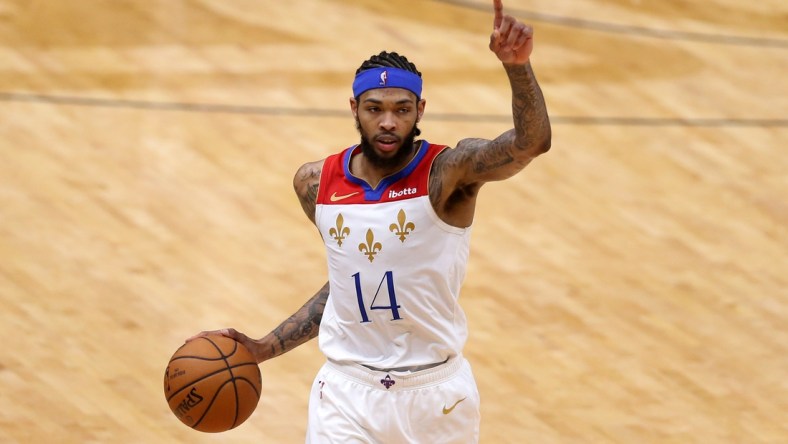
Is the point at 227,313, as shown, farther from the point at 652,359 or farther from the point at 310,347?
the point at 652,359

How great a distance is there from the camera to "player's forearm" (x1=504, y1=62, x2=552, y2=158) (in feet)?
13.0

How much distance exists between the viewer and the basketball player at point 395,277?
4473 millimetres

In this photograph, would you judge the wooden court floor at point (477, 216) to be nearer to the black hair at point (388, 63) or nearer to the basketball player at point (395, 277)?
the basketball player at point (395, 277)

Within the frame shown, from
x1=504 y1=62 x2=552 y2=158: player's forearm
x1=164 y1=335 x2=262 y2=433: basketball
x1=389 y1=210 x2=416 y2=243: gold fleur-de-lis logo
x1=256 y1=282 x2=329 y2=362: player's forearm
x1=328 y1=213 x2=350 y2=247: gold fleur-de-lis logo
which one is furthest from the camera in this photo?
x1=256 y1=282 x2=329 y2=362: player's forearm

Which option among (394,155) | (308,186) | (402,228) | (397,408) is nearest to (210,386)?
(397,408)

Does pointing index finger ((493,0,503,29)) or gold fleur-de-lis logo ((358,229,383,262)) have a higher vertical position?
pointing index finger ((493,0,503,29))

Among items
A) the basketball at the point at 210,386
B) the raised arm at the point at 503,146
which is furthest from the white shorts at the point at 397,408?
the raised arm at the point at 503,146

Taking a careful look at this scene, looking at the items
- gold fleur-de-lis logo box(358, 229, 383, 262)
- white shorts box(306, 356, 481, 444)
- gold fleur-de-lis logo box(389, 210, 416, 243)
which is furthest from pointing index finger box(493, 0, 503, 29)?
white shorts box(306, 356, 481, 444)

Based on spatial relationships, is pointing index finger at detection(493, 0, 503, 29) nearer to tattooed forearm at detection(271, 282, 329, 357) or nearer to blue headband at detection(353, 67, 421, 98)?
blue headband at detection(353, 67, 421, 98)

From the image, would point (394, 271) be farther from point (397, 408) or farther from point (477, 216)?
point (477, 216)

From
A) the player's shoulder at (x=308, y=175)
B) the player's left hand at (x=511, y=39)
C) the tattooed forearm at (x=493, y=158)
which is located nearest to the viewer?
the player's left hand at (x=511, y=39)

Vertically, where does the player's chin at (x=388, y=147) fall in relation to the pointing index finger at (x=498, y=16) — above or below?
below

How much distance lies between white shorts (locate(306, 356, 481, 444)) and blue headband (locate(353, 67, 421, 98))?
3.59 feet

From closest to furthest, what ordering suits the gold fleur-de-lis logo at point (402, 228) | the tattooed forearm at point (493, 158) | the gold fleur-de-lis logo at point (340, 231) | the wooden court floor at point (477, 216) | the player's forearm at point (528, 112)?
the player's forearm at point (528, 112) → the tattooed forearm at point (493, 158) → the gold fleur-de-lis logo at point (402, 228) → the gold fleur-de-lis logo at point (340, 231) → the wooden court floor at point (477, 216)
